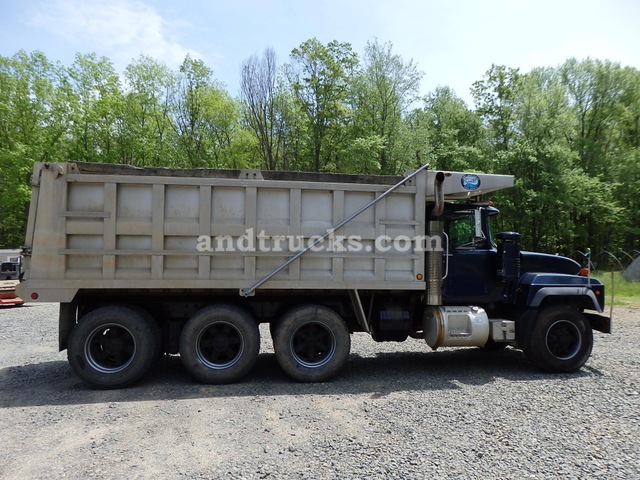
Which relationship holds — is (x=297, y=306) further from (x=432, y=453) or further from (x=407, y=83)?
(x=407, y=83)

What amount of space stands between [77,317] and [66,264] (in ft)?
2.89

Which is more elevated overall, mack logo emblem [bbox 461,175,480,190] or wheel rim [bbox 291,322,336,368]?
mack logo emblem [bbox 461,175,480,190]

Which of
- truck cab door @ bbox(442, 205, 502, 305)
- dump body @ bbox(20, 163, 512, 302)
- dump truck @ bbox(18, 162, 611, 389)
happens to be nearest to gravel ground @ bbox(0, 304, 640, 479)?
dump truck @ bbox(18, 162, 611, 389)

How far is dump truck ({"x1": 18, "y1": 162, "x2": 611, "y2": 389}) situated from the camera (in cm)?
561

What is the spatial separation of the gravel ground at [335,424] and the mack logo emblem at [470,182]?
289cm

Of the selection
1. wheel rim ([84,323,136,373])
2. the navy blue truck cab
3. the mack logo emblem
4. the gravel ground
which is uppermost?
the mack logo emblem

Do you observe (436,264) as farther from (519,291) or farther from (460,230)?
(519,291)

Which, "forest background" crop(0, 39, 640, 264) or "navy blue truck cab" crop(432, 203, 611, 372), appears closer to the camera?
"navy blue truck cab" crop(432, 203, 611, 372)

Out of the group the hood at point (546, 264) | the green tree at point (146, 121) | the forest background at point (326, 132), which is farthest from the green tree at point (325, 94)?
the hood at point (546, 264)

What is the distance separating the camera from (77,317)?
19.7 feet

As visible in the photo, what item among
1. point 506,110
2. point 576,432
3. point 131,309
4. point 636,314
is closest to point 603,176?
point 506,110

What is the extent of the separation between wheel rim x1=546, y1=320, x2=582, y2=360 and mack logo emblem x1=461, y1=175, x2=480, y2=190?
2.47m

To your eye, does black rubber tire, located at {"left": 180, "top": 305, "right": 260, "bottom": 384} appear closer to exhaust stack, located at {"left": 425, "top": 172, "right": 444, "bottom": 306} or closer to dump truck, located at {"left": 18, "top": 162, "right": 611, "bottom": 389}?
dump truck, located at {"left": 18, "top": 162, "right": 611, "bottom": 389}

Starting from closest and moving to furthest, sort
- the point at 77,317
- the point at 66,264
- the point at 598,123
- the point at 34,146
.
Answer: the point at 66,264, the point at 77,317, the point at 34,146, the point at 598,123
